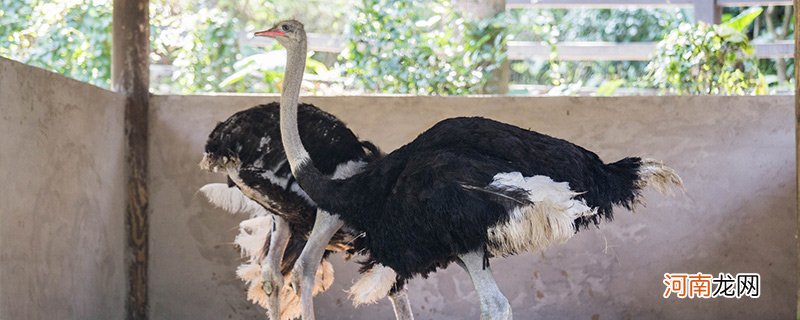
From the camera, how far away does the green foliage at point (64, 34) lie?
1002 cm

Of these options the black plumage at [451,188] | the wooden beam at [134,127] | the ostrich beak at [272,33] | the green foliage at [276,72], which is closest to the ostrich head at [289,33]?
the ostrich beak at [272,33]

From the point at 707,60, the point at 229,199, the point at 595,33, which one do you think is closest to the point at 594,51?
the point at 707,60

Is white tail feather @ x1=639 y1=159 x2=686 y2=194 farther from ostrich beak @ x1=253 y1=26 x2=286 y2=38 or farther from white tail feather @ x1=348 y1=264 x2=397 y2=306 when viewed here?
ostrich beak @ x1=253 y1=26 x2=286 y2=38

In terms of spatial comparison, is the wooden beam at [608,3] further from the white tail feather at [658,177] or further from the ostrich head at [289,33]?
the white tail feather at [658,177]

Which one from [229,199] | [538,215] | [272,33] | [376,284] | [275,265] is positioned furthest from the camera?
[229,199]

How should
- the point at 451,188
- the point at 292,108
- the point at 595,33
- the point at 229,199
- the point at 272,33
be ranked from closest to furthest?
the point at 451,188 → the point at 292,108 → the point at 272,33 → the point at 229,199 → the point at 595,33

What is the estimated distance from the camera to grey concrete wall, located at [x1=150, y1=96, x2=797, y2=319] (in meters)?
6.37

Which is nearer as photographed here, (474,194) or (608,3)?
(474,194)

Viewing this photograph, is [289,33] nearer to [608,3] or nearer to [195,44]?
[608,3]

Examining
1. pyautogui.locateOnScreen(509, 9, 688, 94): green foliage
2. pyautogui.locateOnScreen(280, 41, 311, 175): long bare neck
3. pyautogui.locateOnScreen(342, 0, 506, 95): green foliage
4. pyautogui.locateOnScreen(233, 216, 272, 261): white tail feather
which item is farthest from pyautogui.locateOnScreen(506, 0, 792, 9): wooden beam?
pyautogui.locateOnScreen(509, 9, 688, 94): green foliage

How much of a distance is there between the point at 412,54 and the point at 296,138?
13.3 ft

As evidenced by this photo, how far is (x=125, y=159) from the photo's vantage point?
6.47 meters

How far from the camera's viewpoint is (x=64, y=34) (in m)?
10.1

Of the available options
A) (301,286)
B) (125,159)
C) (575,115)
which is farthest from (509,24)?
(301,286)
